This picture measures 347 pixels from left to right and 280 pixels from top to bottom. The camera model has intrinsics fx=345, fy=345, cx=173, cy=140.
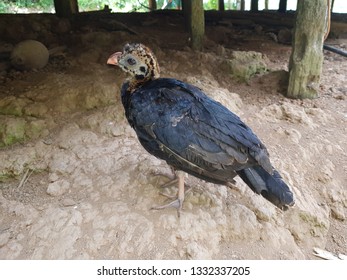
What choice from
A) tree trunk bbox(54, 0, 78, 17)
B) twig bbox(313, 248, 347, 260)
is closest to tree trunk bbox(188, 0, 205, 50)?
tree trunk bbox(54, 0, 78, 17)

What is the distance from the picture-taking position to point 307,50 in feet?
16.4

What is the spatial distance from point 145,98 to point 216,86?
252 centimetres

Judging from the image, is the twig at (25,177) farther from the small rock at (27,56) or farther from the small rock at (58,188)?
the small rock at (27,56)

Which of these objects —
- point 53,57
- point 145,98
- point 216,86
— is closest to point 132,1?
point 53,57

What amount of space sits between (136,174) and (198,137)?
3.05ft

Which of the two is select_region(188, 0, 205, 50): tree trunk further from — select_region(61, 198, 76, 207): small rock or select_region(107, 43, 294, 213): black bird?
select_region(61, 198, 76, 207): small rock

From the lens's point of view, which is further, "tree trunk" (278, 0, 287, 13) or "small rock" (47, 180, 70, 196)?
"tree trunk" (278, 0, 287, 13)

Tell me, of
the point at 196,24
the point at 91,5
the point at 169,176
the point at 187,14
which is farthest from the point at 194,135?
the point at 91,5

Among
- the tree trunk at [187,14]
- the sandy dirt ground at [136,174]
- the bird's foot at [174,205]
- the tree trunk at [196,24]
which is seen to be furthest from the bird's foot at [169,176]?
the tree trunk at [187,14]

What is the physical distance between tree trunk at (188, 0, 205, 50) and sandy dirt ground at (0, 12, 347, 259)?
560 millimetres

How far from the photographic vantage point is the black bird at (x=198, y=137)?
8.68 feet

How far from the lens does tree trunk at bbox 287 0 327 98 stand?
15.9ft

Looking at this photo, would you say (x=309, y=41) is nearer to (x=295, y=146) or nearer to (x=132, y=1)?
(x=295, y=146)

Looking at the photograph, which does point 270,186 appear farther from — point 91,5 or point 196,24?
point 91,5
